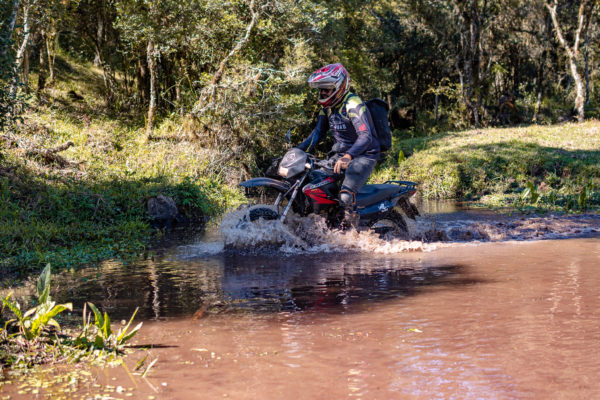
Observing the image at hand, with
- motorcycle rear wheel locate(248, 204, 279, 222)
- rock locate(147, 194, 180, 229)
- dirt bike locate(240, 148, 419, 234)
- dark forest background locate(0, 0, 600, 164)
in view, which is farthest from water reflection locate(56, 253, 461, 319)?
dark forest background locate(0, 0, 600, 164)

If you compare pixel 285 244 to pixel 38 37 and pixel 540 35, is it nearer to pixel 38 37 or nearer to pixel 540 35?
pixel 38 37

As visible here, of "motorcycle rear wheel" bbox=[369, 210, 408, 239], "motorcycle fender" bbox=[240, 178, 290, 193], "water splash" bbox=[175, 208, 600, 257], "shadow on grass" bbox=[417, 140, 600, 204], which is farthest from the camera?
"shadow on grass" bbox=[417, 140, 600, 204]

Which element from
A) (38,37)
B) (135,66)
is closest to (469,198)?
(135,66)

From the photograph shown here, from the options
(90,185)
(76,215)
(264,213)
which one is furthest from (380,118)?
(90,185)

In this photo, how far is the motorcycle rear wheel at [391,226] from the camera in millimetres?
9094

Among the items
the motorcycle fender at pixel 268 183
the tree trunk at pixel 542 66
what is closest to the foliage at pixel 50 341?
the motorcycle fender at pixel 268 183

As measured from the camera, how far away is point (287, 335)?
4.41 meters

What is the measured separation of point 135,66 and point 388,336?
24.0m

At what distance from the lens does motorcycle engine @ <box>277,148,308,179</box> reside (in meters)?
8.16

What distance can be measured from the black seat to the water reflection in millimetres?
930

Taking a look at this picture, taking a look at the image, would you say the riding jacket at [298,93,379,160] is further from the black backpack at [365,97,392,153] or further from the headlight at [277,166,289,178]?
the headlight at [277,166,289,178]

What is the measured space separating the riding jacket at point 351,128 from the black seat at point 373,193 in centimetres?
51

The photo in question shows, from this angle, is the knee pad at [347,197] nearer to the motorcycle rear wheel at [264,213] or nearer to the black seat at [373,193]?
the black seat at [373,193]

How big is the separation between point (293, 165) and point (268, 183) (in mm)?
416
